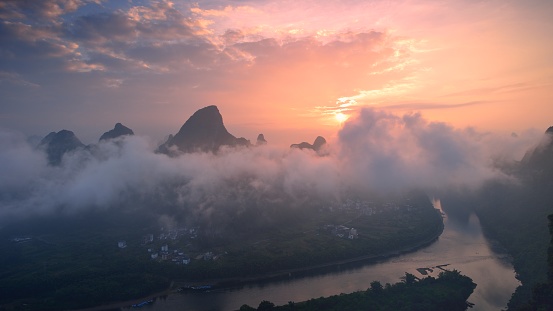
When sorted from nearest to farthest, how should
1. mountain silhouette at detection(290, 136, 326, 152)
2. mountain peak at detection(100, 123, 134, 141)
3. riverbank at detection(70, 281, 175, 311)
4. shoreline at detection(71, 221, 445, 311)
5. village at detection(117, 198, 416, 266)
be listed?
1. riverbank at detection(70, 281, 175, 311)
2. shoreline at detection(71, 221, 445, 311)
3. village at detection(117, 198, 416, 266)
4. mountain peak at detection(100, 123, 134, 141)
5. mountain silhouette at detection(290, 136, 326, 152)

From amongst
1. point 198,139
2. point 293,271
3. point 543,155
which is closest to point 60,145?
point 198,139

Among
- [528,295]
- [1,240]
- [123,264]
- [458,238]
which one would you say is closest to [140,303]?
[123,264]

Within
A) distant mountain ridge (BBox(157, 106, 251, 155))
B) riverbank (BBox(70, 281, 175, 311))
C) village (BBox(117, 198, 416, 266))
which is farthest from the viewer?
distant mountain ridge (BBox(157, 106, 251, 155))

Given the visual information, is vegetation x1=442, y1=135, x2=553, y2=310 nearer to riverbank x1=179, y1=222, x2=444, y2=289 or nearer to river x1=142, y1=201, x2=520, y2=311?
river x1=142, y1=201, x2=520, y2=311

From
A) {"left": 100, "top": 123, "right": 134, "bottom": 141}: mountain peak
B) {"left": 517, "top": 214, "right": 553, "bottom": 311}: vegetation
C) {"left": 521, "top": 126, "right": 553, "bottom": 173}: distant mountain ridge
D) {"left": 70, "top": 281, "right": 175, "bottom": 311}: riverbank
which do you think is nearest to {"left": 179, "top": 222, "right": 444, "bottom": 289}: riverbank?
{"left": 70, "top": 281, "right": 175, "bottom": 311}: riverbank

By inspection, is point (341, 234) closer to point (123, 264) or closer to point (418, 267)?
point (418, 267)

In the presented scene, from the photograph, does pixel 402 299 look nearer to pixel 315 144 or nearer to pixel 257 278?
pixel 257 278
